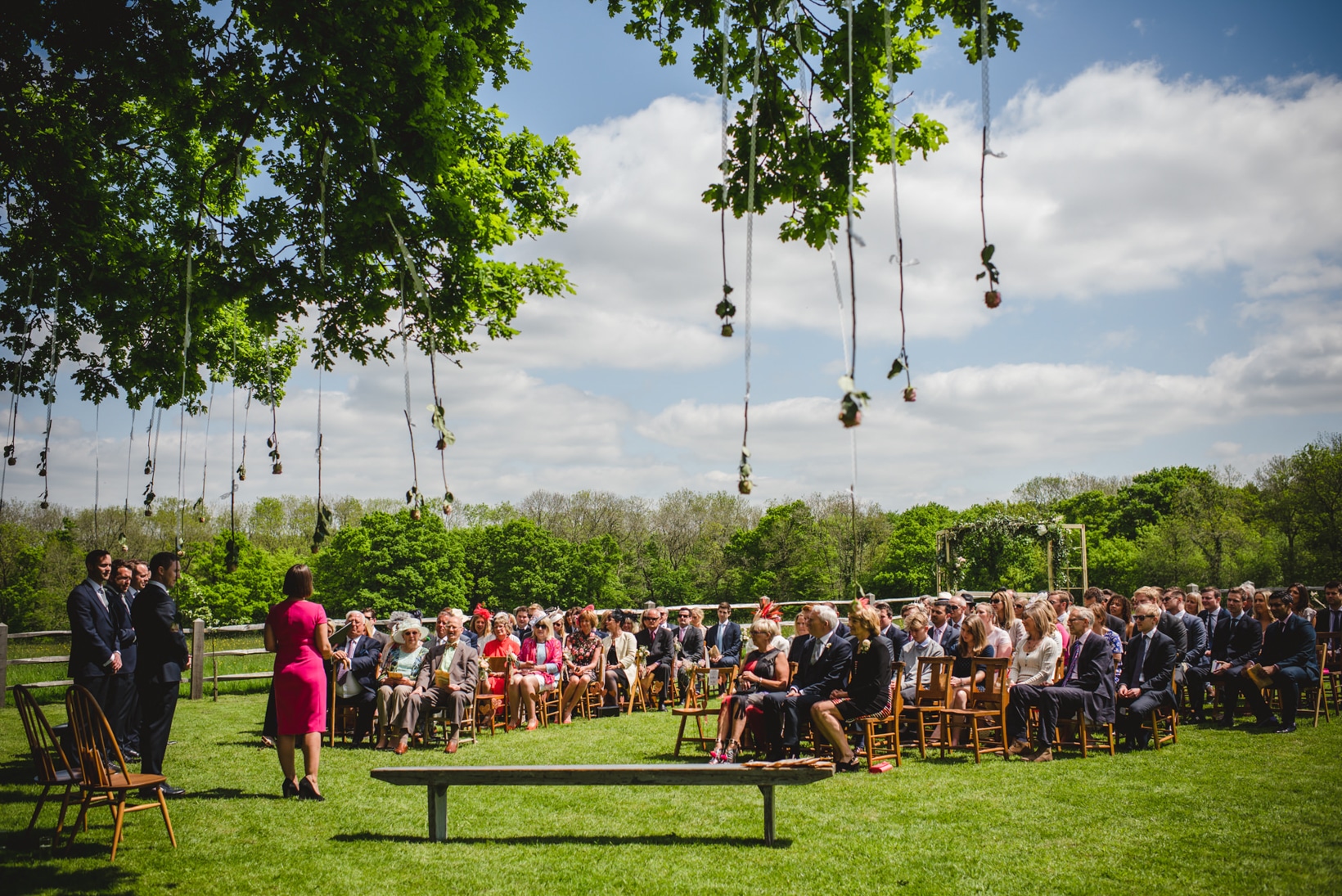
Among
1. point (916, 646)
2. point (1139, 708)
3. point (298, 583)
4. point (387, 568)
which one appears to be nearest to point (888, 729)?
point (916, 646)

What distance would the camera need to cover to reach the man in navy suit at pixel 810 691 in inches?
291

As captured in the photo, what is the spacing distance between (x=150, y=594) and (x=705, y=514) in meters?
48.3

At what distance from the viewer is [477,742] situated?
30.2 feet

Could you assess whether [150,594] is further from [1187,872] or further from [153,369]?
[1187,872]

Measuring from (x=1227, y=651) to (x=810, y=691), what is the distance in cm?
571

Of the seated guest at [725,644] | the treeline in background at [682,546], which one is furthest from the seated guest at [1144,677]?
the treeline in background at [682,546]

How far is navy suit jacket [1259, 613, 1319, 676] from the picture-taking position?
28.0 feet

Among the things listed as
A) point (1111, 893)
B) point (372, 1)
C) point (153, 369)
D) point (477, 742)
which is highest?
point (372, 1)

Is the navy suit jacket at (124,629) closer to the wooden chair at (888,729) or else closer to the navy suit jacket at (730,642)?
the wooden chair at (888,729)

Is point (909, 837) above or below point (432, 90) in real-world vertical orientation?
below

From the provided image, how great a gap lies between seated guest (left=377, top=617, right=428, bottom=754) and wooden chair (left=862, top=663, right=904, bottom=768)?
4.92 m

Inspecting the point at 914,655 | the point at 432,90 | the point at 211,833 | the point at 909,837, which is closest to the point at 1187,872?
the point at 909,837

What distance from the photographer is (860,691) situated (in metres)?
7.21

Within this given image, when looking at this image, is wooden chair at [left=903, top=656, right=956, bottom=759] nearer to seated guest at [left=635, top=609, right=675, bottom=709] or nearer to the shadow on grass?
the shadow on grass
